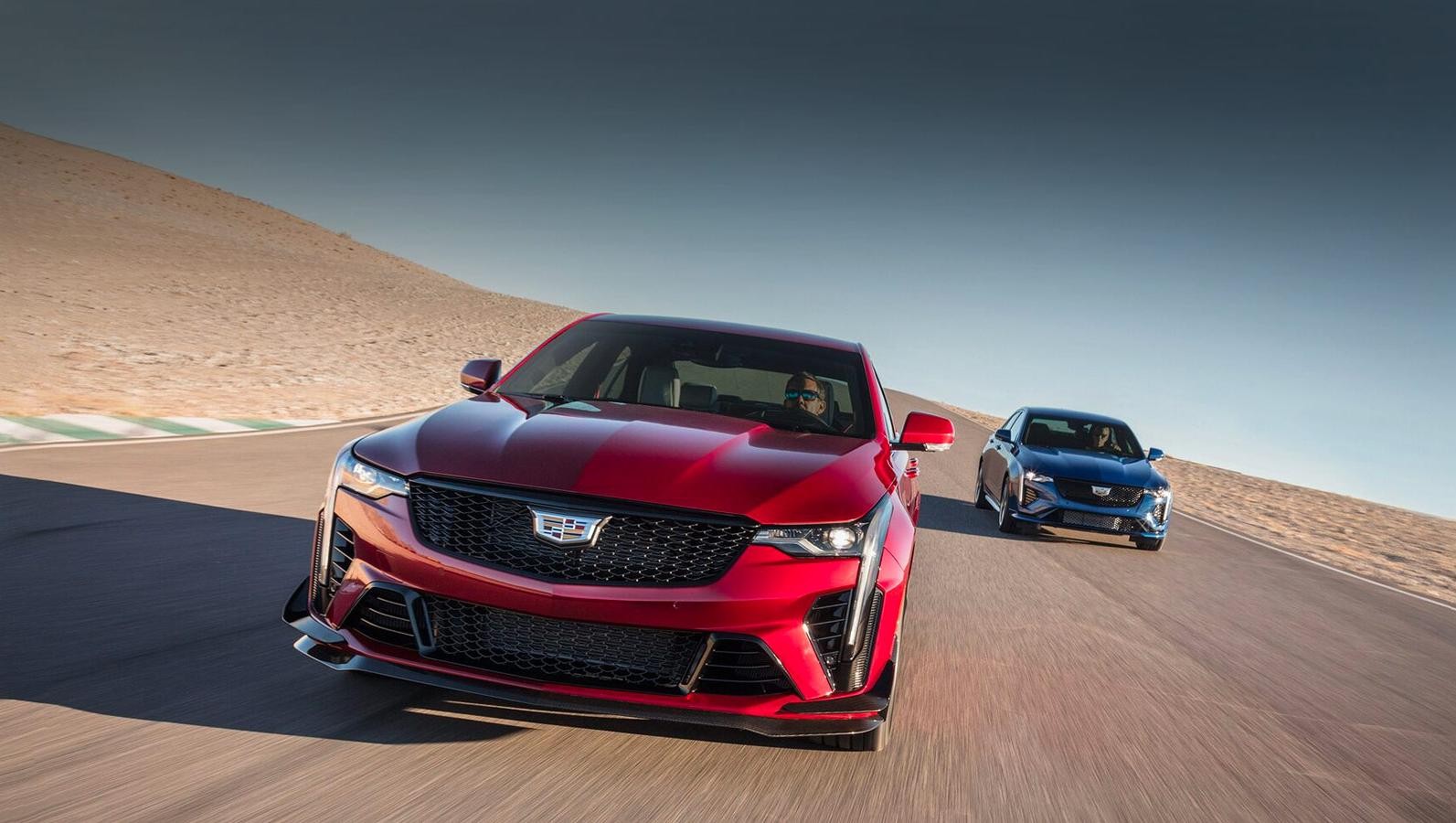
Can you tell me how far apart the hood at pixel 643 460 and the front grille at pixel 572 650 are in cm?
40

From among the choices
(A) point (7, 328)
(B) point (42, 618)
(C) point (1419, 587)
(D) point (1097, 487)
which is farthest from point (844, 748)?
(A) point (7, 328)

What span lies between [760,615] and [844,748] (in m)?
0.77

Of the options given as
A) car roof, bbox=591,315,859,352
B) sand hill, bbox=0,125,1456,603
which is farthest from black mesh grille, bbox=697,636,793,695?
sand hill, bbox=0,125,1456,603

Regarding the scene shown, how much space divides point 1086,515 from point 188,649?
28.9 ft

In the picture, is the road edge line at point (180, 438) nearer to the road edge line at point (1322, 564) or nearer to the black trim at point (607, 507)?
the black trim at point (607, 507)

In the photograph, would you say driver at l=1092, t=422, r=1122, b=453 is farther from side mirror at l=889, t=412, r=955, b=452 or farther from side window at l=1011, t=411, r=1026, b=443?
side mirror at l=889, t=412, r=955, b=452

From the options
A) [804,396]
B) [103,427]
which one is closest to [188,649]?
[804,396]

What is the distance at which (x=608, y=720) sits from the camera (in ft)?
12.5

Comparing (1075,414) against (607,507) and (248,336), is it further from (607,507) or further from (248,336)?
(248,336)

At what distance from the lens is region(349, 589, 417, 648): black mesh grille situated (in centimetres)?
329

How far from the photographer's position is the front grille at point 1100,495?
425 inches

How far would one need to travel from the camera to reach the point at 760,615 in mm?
3215

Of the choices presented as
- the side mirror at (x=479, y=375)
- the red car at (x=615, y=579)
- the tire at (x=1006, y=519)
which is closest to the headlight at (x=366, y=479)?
A: the red car at (x=615, y=579)

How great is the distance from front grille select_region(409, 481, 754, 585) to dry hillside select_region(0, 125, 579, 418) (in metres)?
10.2
